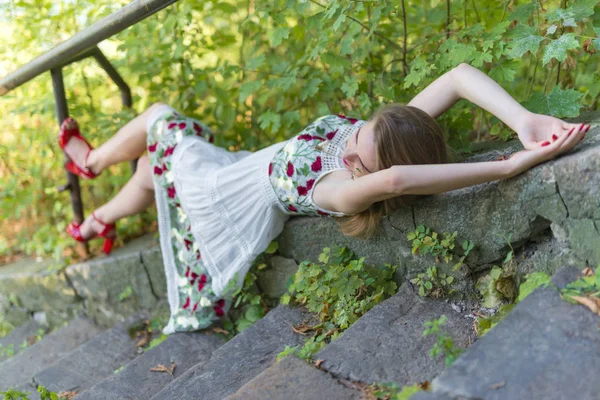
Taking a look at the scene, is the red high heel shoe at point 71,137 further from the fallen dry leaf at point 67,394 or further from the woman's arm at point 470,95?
the woman's arm at point 470,95

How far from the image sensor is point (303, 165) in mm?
2289

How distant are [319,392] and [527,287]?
0.68m

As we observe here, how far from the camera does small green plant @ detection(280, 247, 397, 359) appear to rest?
209cm

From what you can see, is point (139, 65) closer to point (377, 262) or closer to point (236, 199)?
point (236, 199)

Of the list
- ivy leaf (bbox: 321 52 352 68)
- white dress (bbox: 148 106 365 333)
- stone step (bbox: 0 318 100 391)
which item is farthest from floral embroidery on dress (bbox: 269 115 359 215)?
stone step (bbox: 0 318 100 391)

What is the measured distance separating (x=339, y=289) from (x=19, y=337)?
253cm

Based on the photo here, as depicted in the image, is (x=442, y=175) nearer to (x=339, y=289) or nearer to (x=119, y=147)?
(x=339, y=289)

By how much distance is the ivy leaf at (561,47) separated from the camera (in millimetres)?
1814

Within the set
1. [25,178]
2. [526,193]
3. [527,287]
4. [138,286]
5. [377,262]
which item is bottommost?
[138,286]

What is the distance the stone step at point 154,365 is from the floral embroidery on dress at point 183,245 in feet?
0.25

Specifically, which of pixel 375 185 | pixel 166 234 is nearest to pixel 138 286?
pixel 166 234

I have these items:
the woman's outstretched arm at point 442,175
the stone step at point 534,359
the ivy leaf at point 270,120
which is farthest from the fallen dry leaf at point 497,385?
the ivy leaf at point 270,120

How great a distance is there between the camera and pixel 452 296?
198 centimetres

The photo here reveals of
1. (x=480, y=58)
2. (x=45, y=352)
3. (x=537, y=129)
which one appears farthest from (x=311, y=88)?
(x=45, y=352)
